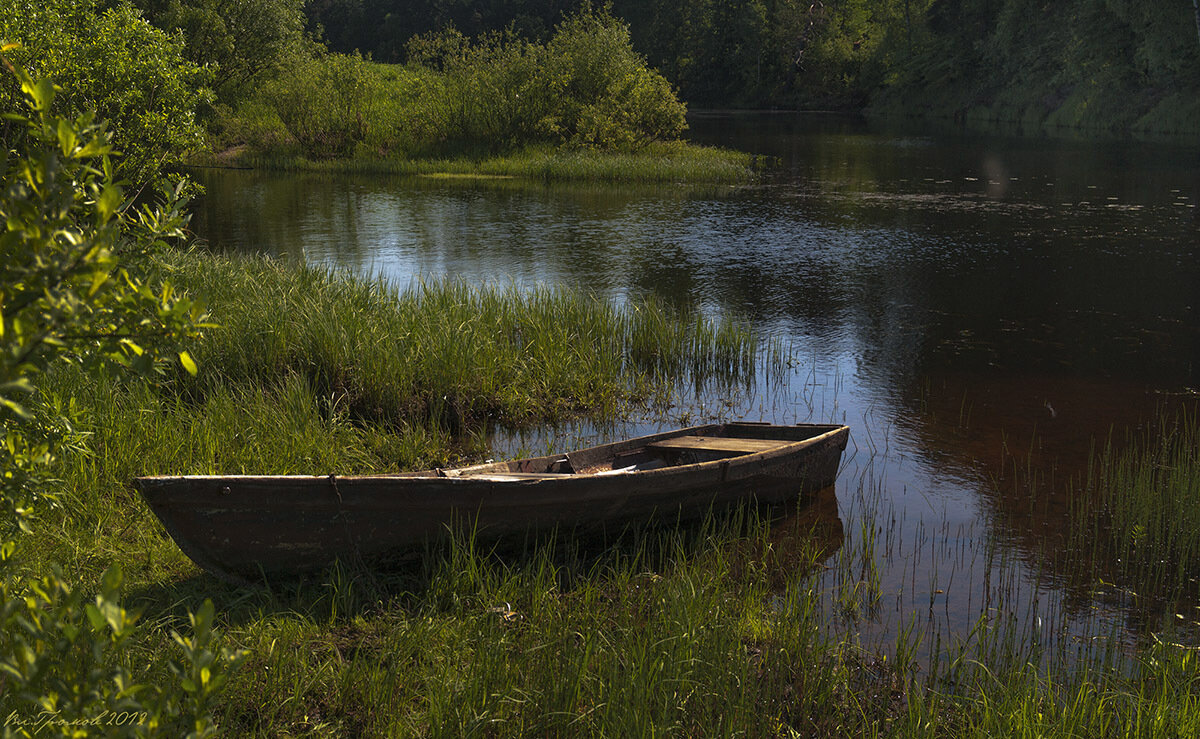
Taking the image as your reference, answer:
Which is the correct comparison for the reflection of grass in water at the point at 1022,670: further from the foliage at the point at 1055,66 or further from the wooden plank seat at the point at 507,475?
the foliage at the point at 1055,66

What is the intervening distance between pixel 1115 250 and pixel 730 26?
61979 millimetres

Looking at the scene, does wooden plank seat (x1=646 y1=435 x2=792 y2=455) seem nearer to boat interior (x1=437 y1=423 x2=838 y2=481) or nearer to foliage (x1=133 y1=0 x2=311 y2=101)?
boat interior (x1=437 y1=423 x2=838 y2=481)

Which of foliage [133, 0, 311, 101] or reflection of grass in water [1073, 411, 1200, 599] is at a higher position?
foliage [133, 0, 311, 101]

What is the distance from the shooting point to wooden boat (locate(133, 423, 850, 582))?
5.06 meters

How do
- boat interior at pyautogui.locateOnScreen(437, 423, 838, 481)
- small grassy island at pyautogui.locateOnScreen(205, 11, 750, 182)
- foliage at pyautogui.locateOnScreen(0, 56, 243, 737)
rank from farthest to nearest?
small grassy island at pyautogui.locateOnScreen(205, 11, 750, 182), boat interior at pyautogui.locateOnScreen(437, 423, 838, 481), foliage at pyautogui.locateOnScreen(0, 56, 243, 737)

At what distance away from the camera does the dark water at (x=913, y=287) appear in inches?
280

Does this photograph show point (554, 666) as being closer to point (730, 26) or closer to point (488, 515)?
point (488, 515)

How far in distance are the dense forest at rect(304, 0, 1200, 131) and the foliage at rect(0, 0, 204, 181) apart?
4070 cm

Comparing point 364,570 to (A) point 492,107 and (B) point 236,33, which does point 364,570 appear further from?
(B) point 236,33

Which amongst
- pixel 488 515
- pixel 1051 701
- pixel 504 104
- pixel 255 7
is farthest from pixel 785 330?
pixel 255 7

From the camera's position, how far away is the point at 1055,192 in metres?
25.3

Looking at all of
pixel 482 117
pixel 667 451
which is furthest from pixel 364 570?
pixel 482 117

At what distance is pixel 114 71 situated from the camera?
9.12 meters

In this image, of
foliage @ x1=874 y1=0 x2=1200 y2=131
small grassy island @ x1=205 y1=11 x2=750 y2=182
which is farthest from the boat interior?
foliage @ x1=874 y1=0 x2=1200 y2=131
